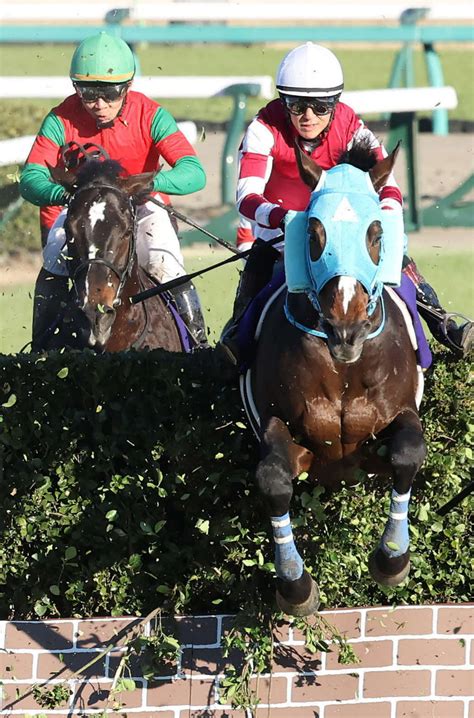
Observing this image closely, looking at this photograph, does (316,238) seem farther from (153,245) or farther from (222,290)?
(222,290)

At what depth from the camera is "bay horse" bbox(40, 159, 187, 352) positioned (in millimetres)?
5961

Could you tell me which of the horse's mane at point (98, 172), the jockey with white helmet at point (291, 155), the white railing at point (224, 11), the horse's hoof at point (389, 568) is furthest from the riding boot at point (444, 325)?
the white railing at point (224, 11)

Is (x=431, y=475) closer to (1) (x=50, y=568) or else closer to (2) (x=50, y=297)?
(1) (x=50, y=568)

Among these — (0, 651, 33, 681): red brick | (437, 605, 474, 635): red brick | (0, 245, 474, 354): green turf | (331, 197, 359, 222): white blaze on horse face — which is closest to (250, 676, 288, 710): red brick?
(437, 605, 474, 635): red brick

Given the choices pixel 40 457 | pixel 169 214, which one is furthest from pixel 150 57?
pixel 40 457

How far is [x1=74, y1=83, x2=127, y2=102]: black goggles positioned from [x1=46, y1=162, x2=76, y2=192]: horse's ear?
68 centimetres

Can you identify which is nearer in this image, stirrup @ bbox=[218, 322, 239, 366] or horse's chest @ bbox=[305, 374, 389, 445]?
horse's chest @ bbox=[305, 374, 389, 445]

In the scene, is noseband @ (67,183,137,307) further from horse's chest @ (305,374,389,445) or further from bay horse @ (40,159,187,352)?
horse's chest @ (305,374,389,445)

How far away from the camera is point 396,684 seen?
17.3 feet

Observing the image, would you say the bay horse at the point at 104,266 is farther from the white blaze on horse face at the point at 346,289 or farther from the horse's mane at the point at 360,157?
the white blaze on horse face at the point at 346,289

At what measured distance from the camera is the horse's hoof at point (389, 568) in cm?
472

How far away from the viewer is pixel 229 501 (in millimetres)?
5398

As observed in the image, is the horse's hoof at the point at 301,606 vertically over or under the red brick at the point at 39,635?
over

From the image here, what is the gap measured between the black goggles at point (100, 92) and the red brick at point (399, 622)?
9.82 ft
